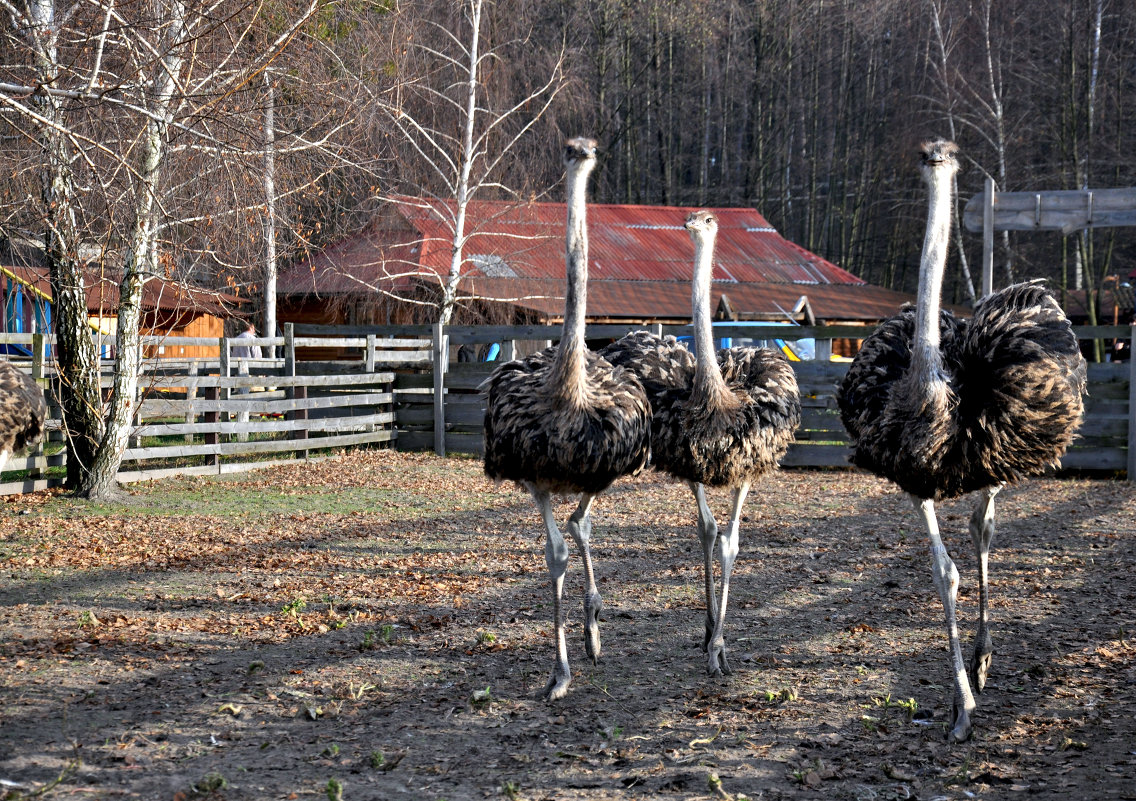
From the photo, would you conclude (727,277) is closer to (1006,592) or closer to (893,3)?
(893,3)

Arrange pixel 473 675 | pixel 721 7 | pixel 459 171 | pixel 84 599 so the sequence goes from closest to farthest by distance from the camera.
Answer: pixel 473 675, pixel 84 599, pixel 459 171, pixel 721 7

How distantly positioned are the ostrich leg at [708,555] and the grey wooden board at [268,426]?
252 inches

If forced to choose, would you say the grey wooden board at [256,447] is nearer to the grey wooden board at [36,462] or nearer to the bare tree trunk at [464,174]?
the grey wooden board at [36,462]

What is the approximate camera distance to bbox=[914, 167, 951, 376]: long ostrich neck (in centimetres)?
441

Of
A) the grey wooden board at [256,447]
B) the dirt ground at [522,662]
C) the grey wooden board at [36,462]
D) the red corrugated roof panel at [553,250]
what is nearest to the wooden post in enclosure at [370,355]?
the grey wooden board at [256,447]

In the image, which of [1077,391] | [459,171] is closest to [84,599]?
[1077,391]

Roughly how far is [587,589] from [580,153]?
2062mm

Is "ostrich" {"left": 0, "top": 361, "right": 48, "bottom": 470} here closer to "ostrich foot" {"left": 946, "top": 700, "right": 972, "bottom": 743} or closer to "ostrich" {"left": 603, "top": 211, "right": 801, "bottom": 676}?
"ostrich" {"left": 603, "top": 211, "right": 801, "bottom": 676}

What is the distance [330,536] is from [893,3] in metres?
35.5

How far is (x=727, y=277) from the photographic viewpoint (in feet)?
88.3

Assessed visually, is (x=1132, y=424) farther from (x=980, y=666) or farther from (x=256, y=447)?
(x=256, y=447)

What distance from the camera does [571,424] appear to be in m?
4.88

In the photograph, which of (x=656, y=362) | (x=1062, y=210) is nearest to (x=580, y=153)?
(x=656, y=362)

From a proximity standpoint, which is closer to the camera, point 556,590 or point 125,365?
point 556,590
